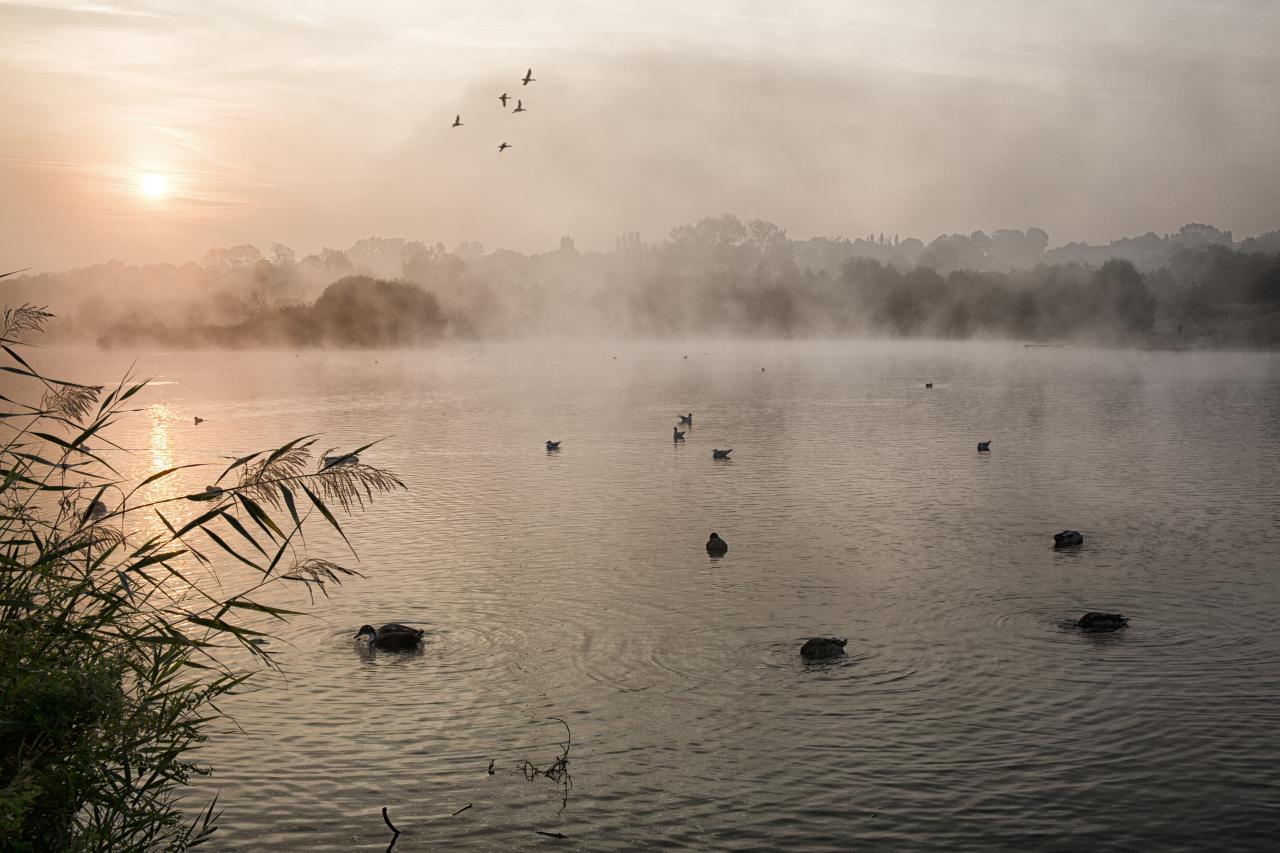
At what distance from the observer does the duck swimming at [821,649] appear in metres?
18.2

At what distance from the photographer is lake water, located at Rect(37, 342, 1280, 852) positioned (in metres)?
13.3

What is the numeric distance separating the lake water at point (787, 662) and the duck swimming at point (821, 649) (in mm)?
207

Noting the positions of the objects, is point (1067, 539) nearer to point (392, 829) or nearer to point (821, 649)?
point (821, 649)

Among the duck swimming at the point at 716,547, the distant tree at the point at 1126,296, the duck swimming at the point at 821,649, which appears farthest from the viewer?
the distant tree at the point at 1126,296

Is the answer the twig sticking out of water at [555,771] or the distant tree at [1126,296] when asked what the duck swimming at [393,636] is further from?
the distant tree at [1126,296]

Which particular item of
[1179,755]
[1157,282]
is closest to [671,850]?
[1179,755]

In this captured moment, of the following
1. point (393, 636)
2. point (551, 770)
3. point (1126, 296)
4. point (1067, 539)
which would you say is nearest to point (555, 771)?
point (551, 770)

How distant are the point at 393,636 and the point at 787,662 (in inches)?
263

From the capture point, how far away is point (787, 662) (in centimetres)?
1822

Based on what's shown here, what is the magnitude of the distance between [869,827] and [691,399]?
5950cm

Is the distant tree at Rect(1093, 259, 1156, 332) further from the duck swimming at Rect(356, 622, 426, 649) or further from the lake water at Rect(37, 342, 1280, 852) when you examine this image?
the duck swimming at Rect(356, 622, 426, 649)

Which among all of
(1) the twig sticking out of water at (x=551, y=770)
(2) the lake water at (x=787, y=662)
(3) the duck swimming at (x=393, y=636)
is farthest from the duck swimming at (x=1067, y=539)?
(1) the twig sticking out of water at (x=551, y=770)

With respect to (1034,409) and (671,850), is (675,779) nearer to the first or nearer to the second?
(671,850)

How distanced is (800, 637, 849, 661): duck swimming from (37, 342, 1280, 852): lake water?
0.68 feet
